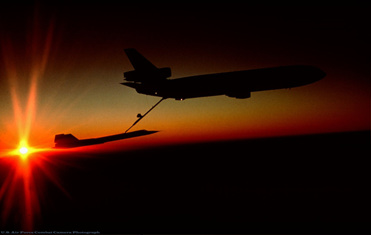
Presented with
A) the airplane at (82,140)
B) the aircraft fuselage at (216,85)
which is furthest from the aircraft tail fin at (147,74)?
the airplane at (82,140)

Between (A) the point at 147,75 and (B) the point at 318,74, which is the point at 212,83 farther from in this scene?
(B) the point at 318,74

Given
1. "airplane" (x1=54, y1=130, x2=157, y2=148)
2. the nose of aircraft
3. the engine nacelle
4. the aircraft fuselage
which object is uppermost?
the nose of aircraft

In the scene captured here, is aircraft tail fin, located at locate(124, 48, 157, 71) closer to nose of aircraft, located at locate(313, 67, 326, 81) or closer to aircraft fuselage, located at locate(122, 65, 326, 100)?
aircraft fuselage, located at locate(122, 65, 326, 100)

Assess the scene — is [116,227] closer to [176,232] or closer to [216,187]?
[176,232]

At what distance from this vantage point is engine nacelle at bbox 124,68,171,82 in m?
17.3

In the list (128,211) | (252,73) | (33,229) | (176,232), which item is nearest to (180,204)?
(128,211)

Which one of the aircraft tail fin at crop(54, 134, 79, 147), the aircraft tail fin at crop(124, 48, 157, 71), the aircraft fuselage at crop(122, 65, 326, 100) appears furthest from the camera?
the aircraft tail fin at crop(124, 48, 157, 71)

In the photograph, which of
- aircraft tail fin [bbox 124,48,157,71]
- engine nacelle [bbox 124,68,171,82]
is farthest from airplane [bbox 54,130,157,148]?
aircraft tail fin [bbox 124,48,157,71]

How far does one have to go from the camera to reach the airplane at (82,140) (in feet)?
44.3

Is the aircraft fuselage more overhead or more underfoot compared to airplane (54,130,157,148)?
more overhead

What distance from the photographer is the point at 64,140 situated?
14961mm

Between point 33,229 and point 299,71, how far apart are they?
71.4 feet

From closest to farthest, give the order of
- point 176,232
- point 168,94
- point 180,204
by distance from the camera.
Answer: point 176,232, point 168,94, point 180,204

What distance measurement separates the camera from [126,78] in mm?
17250
